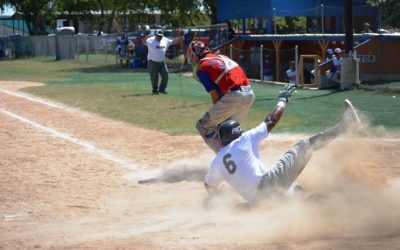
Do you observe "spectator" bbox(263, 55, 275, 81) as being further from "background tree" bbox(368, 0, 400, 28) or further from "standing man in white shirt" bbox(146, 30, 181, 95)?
"standing man in white shirt" bbox(146, 30, 181, 95)

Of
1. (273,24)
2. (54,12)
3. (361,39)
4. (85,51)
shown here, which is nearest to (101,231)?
(361,39)

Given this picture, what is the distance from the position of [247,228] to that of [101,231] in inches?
58.9

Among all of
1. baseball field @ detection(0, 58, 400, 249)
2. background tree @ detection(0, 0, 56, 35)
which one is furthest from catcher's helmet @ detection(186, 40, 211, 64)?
background tree @ detection(0, 0, 56, 35)

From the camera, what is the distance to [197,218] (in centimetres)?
777

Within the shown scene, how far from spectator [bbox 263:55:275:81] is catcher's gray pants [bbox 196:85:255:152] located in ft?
69.1

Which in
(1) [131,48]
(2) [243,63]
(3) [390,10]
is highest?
(3) [390,10]

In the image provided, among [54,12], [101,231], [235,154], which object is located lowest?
[101,231]

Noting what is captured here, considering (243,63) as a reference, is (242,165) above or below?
below

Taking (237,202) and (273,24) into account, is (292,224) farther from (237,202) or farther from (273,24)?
(273,24)

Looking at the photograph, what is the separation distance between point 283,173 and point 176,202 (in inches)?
70.4

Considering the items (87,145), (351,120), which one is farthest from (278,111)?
(87,145)

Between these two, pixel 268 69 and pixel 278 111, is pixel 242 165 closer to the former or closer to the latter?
pixel 278 111

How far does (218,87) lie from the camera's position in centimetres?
971

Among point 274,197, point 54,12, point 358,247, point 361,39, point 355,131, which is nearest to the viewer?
point 358,247
